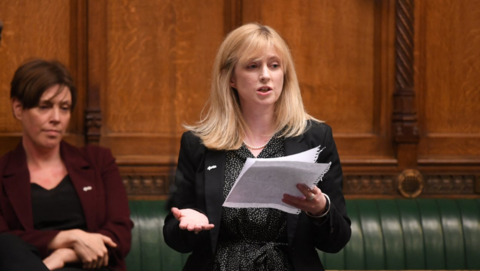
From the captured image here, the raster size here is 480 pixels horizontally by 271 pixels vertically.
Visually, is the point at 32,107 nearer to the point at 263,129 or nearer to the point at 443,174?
the point at 263,129

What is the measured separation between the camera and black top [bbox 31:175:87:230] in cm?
318

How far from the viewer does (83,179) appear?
10.7 ft

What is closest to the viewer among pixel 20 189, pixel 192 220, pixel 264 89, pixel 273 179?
pixel 273 179

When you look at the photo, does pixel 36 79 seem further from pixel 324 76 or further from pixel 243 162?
pixel 324 76

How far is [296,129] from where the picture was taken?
8.16ft

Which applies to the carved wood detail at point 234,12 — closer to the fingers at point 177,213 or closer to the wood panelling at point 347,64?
the wood panelling at point 347,64

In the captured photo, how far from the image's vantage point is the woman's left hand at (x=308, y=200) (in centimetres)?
213

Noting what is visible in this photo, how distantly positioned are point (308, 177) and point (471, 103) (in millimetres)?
2673

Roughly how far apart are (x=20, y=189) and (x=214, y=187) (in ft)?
3.66

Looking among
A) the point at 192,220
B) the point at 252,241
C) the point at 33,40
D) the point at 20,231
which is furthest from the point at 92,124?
the point at 192,220

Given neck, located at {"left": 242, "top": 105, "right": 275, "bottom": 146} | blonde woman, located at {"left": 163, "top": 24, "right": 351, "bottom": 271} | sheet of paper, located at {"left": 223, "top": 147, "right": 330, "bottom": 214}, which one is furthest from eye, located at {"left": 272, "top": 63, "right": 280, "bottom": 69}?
sheet of paper, located at {"left": 223, "top": 147, "right": 330, "bottom": 214}

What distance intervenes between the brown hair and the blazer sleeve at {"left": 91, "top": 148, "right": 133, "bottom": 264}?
0.36m

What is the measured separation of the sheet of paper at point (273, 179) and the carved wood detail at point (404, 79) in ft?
7.49

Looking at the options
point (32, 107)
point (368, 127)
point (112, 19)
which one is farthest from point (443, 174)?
point (32, 107)
